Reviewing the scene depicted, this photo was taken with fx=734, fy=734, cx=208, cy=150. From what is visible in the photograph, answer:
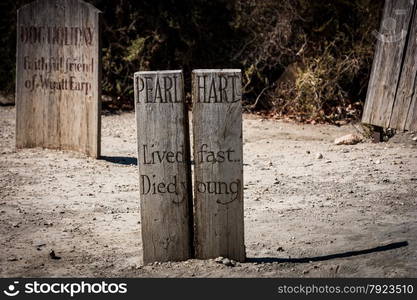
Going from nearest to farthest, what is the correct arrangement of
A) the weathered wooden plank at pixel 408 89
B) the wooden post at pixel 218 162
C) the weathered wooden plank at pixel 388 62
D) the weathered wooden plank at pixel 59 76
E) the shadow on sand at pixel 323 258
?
the wooden post at pixel 218 162
the shadow on sand at pixel 323 258
the weathered wooden plank at pixel 59 76
the weathered wooden plank at pixel 408 89
the weathered wooden plank at pixel 388 62

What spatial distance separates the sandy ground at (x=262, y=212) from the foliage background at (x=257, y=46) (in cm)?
197

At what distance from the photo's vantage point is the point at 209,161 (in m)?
4.62

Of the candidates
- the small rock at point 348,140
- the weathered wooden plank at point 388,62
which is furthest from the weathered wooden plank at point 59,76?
the weathered wooden plank at point 388,62

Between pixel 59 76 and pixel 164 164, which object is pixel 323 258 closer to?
pixel 164 164

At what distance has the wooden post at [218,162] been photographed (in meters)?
4.57

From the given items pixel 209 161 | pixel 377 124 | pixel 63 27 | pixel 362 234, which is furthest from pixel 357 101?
pixel 209 161

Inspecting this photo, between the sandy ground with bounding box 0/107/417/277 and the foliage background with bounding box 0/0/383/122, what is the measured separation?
6.47 feet

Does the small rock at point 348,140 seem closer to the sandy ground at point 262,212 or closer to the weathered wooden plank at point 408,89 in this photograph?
the sandy ground at point 262,212

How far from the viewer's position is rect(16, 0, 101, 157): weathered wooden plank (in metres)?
8.50

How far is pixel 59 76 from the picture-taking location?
876 centimetres

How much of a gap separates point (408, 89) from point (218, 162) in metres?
4.93

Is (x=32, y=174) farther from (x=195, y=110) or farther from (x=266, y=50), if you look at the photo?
(x=266, y=50)

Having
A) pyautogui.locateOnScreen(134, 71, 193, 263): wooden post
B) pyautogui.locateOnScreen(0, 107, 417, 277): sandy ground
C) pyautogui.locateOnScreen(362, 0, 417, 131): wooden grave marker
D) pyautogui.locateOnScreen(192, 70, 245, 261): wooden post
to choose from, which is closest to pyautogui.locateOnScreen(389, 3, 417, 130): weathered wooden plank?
pyautogui.locateOnScreen(362, 0, 417, 131): wooden grave marker

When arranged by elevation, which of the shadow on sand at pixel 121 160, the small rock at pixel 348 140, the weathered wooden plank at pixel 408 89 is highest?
the weathered wooden plank at pixel 408 89
